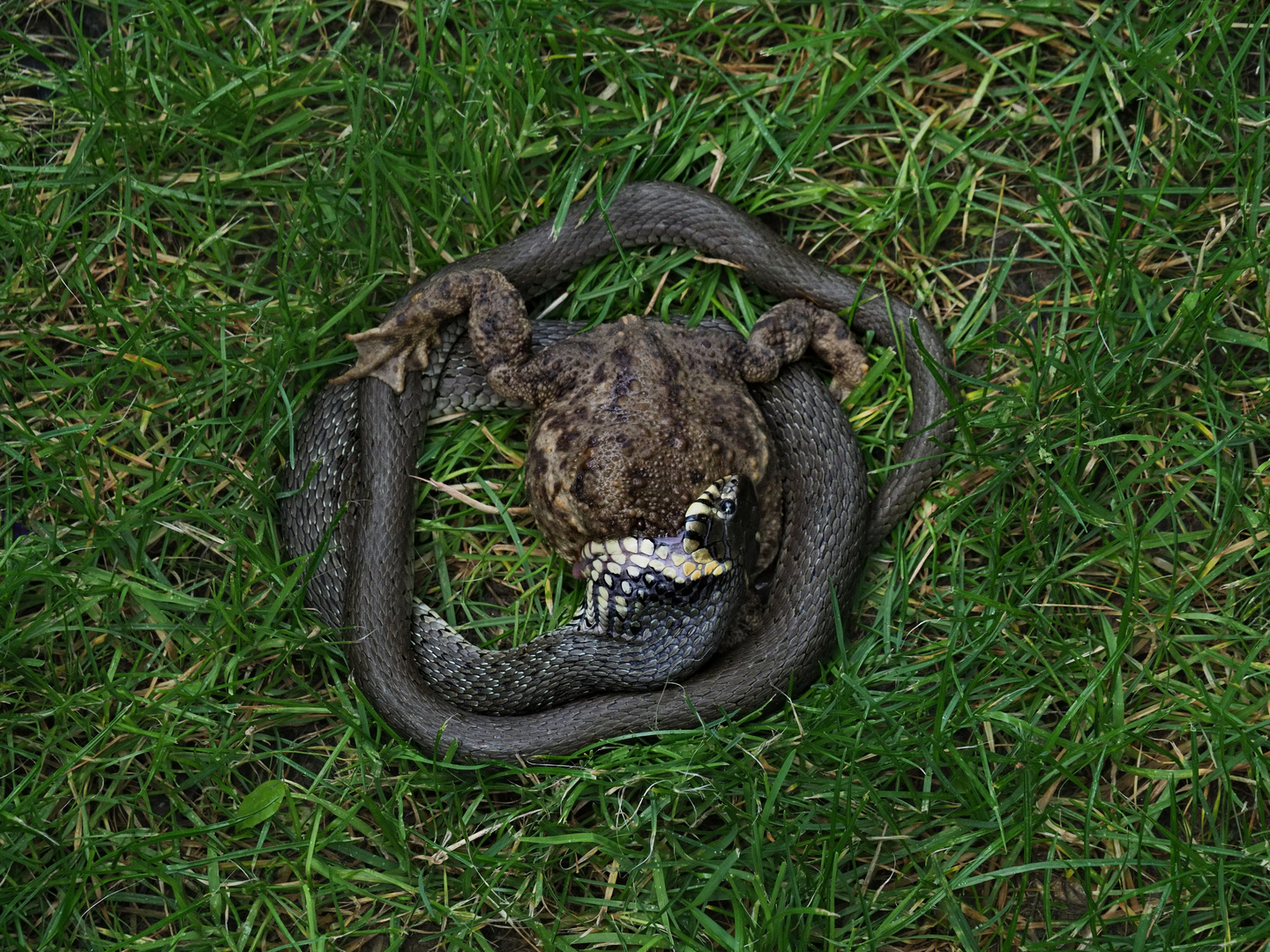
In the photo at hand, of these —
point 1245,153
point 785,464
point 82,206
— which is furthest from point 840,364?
point 82,206

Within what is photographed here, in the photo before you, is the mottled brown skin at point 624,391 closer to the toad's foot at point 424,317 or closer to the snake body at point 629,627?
the toad's foot at point 424,317

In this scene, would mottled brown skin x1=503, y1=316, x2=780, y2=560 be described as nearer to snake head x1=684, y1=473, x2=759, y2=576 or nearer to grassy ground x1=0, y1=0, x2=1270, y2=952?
snake head x1=684, y1=473, x2=759, y2=576

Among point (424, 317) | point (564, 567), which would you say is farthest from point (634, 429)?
point (424, 317)

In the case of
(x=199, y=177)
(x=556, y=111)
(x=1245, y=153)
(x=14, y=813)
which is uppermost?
(x=1245, y=153)

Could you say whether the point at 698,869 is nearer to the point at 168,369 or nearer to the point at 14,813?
the point at 14,813

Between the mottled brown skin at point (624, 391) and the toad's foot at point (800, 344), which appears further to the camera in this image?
the toad's foot at point (800, 344)

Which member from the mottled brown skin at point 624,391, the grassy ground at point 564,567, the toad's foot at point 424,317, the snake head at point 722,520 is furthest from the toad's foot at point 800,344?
the toad's foot at point 424,317

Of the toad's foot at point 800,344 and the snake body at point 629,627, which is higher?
the toad's foot at point 800,344

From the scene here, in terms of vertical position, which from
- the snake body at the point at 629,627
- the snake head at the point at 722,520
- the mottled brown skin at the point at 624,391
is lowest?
the snake body at the point at 629,627
